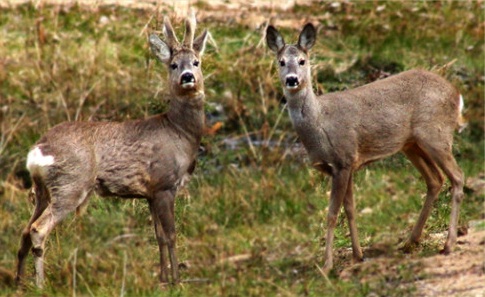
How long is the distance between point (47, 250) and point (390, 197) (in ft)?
12.4

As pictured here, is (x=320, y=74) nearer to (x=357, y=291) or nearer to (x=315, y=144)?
(x=315, y=144)

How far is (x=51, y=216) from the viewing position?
32.1 feet

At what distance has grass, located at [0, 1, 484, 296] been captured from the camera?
391 inches

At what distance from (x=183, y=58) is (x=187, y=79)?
0.24 m

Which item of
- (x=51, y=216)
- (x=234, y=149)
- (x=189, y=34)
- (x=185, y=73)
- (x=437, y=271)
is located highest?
(x=189, y=34)

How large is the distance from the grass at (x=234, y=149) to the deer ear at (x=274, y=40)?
67.5 inches

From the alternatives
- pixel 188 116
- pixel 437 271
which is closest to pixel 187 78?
pixel 188 116

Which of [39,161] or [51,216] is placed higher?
[39,161]

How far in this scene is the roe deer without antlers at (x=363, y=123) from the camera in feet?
32.8

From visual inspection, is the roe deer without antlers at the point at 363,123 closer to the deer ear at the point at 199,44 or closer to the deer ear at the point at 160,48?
the deer ear at the point at 199,44

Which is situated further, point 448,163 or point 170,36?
point 170,36

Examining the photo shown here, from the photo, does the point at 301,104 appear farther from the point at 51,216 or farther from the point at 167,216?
the point at 51,216

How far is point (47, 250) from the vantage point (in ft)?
34.2

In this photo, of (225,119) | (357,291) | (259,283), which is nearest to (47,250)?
(259,283)
